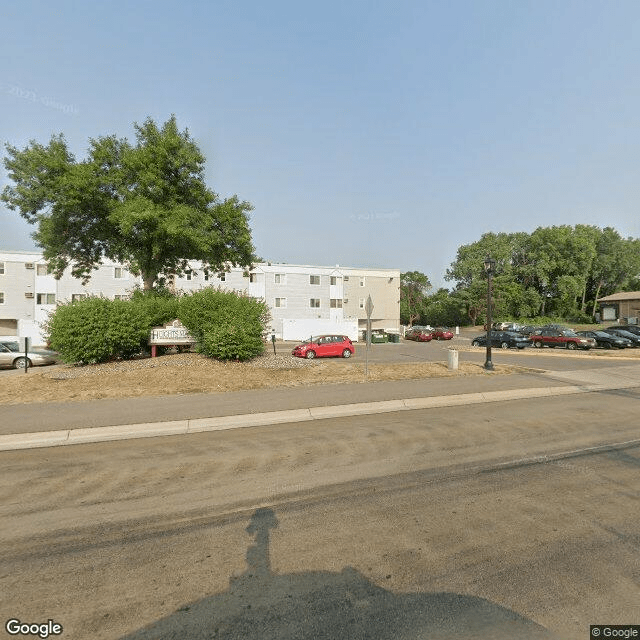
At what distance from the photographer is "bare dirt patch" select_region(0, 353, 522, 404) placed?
34.9 feet

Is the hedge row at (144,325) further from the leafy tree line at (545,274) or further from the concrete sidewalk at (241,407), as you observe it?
the leafy tree line at (545,274)

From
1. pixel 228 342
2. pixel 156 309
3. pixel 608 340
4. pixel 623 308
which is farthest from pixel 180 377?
pixel 623 308

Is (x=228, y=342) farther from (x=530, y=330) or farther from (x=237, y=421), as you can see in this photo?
(x=530, y=330)

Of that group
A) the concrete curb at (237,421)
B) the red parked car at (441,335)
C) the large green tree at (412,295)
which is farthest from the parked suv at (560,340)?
the large green tree at (412,295)

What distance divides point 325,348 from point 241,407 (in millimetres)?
15630

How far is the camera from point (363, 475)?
210 inches

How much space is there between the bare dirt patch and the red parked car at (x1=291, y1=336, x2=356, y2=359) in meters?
7.97

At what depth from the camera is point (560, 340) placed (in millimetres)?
28969

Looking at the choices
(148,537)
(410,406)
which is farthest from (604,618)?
(410,406)

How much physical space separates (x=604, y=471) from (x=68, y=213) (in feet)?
83.3

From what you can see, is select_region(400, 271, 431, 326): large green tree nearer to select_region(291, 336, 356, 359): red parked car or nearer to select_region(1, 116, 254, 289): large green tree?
select_region(291, 336, 356, 359): red parked car

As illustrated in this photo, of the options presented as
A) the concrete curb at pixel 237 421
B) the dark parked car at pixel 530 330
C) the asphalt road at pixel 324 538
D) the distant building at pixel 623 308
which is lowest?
the concrete curb at pixel 237 421

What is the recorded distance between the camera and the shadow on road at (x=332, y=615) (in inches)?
100

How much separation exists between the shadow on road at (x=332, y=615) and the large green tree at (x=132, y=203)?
61.0 feet
